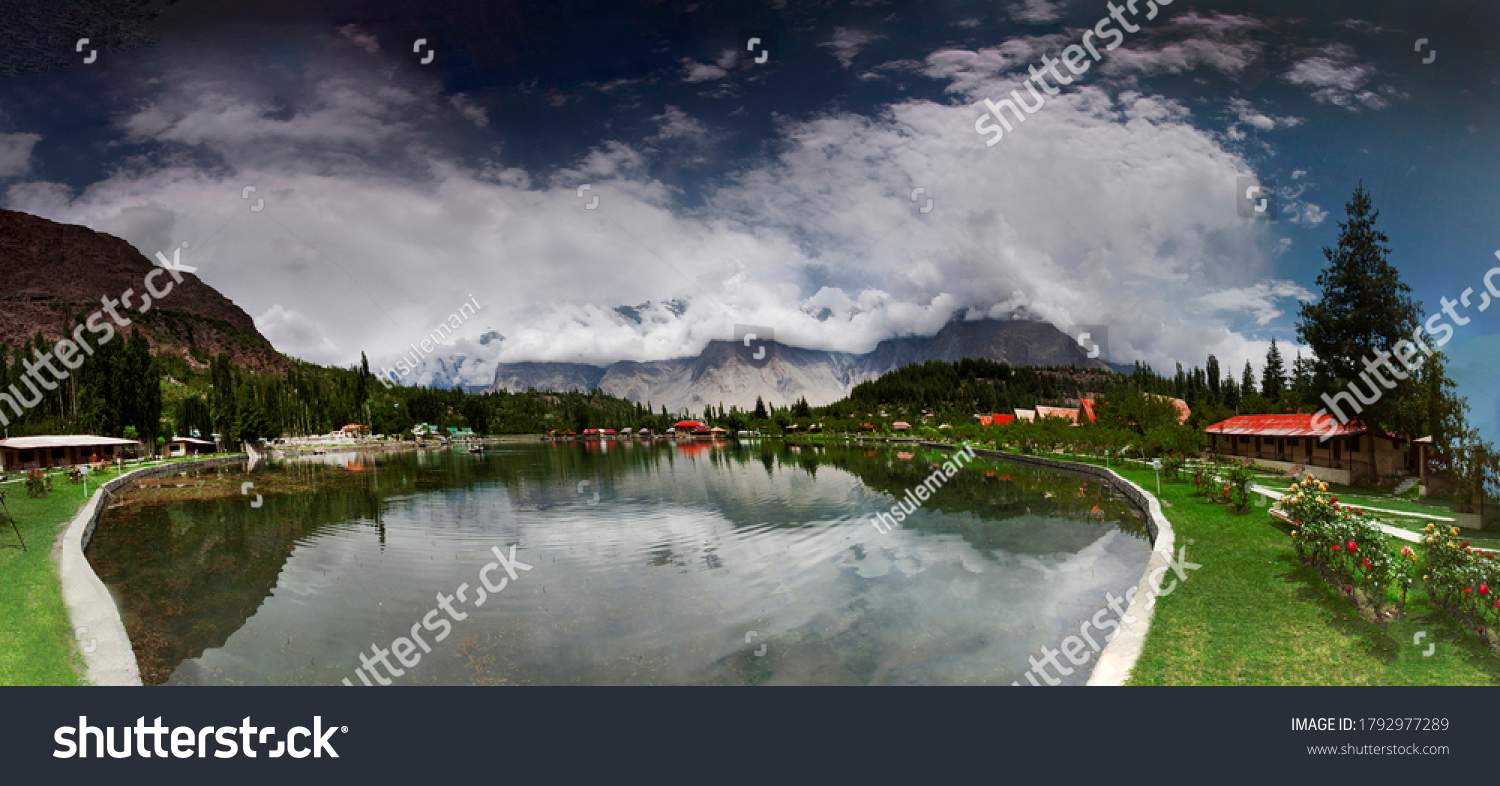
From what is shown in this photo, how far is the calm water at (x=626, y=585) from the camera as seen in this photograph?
8.91m

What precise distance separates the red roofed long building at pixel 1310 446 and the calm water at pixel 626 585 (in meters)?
7.49

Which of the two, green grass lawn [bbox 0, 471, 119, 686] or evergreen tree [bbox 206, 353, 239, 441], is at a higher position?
evergreen tree [bbox 206, 353, 239, 441]

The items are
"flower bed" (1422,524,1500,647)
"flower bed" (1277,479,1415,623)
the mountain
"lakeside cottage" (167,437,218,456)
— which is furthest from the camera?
the mountain

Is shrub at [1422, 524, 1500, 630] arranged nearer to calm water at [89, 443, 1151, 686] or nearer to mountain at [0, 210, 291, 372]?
calm water at [89, 443, 1151, 686]

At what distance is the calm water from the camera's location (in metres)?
8.91

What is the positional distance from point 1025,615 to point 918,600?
195cm

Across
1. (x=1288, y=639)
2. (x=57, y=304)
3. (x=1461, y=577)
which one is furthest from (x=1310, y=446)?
(x=57, y=304)

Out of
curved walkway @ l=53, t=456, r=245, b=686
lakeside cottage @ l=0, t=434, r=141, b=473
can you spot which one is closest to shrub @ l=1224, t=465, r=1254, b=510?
curved walkway @ l=53, t=456, r=245, b=686

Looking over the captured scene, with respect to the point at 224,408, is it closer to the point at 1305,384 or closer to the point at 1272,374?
the point at 1305,384

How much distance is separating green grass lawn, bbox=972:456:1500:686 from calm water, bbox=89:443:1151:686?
4.82 feet

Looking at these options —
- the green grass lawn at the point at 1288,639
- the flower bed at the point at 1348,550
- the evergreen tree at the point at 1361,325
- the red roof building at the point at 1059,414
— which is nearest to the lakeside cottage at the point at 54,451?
the green grass lawn at the point at 1288,639
